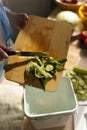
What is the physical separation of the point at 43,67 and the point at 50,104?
0.39ft

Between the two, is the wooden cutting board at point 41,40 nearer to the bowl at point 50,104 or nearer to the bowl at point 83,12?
the bowl at point 50,104

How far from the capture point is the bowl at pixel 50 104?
→ 0.77 meters

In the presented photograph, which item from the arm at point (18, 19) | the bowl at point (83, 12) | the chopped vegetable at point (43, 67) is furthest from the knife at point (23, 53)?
the bowl at point (83, 12)


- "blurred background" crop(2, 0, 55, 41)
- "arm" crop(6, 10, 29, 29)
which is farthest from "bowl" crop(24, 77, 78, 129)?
"blurred background" crop(2, 0, 55, 41)

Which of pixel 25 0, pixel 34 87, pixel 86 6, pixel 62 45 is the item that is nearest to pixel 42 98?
pixel 34 87

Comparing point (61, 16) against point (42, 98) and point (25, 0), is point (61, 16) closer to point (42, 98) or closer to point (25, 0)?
point (25, 0)

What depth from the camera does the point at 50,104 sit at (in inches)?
33.1

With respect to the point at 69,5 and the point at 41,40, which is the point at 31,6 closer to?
the point at 69,5

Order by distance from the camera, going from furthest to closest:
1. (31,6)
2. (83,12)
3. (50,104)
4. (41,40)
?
(31,6) < (83,12) < (41,40) < (50,104)

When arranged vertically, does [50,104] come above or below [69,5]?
below

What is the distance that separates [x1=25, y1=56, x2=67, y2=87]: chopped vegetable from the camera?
0.84 meters

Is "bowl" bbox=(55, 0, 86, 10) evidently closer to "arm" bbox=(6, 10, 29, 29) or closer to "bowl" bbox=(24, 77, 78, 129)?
"arm" bbox=(6, 10, 29, 29)

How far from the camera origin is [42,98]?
2.80ft

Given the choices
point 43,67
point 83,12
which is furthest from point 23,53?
point 83,12
